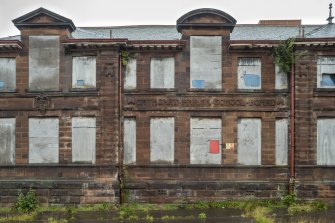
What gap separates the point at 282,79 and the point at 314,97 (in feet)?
5.56

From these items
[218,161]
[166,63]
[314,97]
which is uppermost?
[166,63]

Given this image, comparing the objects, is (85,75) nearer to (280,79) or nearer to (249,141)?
(249,141)

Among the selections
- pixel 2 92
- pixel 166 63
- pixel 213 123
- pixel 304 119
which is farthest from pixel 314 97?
pixel 2 92

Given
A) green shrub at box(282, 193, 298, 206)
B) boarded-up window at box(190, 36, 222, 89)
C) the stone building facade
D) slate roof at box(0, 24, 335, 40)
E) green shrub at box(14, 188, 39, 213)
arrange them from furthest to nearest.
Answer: slate roof at box(0, 24, 335, 40) < boarded-up window at box(190, 36, 222, 89) < the stone building facade < green shrub at box(282, 193, 298, 206) < green shrub at box(14, 188, 39, 213)

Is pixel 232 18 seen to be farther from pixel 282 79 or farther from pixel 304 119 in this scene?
pixel 304 119

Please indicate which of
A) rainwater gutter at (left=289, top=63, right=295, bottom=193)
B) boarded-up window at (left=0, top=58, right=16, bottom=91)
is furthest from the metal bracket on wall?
rainwater gutter at (left=289, top=63, right=295, bottom=193)

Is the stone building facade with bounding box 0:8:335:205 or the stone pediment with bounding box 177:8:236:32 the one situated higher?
the stone pediment with bounding box 177:8:236:32

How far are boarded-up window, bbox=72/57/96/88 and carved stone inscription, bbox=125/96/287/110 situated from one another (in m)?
1.94

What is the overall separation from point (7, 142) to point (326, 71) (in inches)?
610

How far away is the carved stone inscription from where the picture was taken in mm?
20094

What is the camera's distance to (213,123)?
795 inches

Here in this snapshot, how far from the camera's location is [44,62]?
20.4 metres

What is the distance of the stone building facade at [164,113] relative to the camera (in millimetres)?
19812

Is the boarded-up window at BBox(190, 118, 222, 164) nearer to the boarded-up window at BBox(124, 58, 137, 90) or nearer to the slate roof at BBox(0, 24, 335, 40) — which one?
the boarded-up window at BBox(124, 58, 137, 90)
